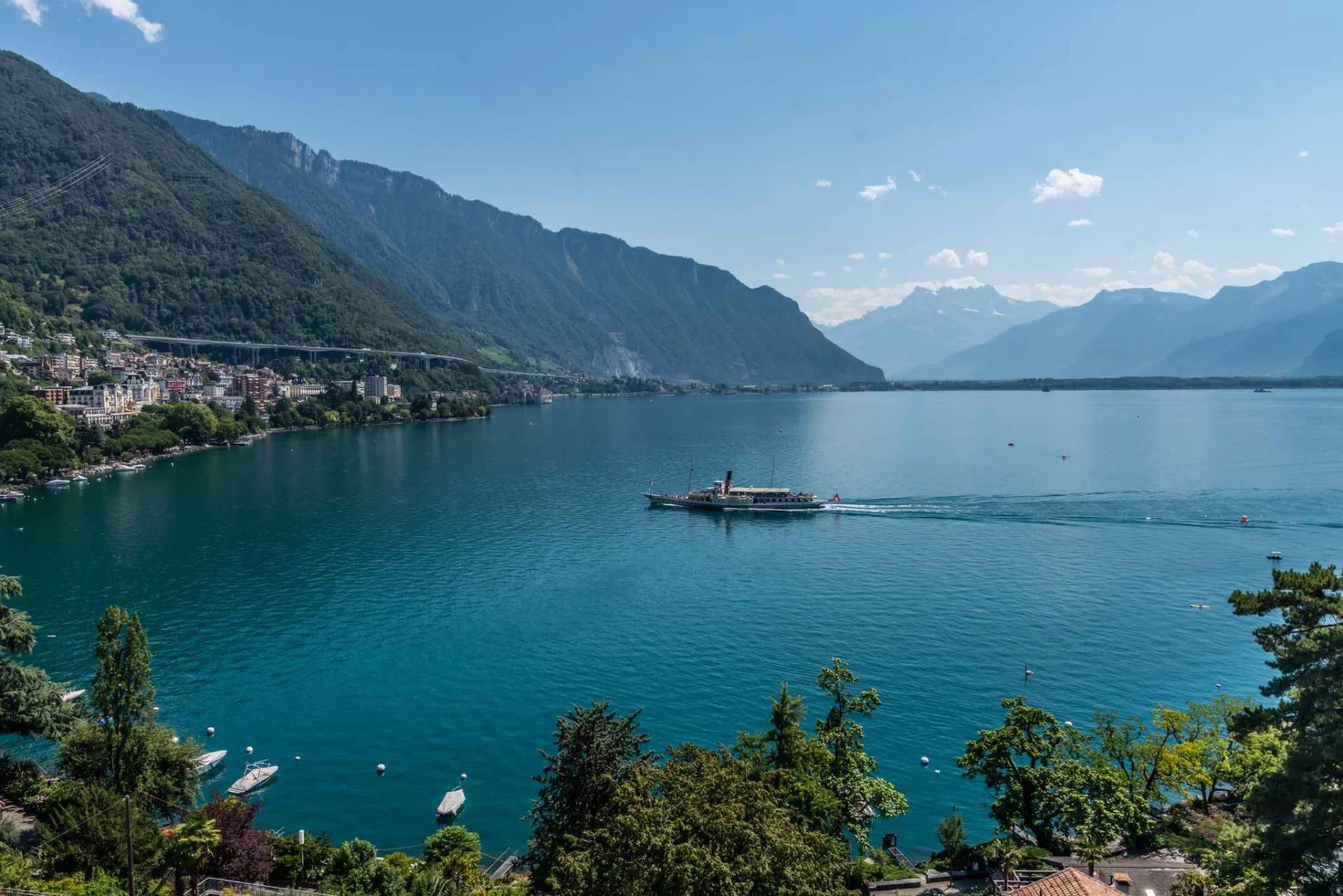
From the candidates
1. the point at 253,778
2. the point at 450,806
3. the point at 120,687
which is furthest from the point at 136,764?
the point at 450,806

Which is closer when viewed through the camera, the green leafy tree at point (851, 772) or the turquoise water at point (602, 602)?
the green leafy tree at point (851, 772)

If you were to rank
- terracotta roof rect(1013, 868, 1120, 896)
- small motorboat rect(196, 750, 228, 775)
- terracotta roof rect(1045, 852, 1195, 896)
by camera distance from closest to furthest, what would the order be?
terracotta roof rect(1013, 868, 1120, 896) → terracotta roof rect(1045, 852, 1195, 896) → small motorboat rect(196, 750, 228, 775)

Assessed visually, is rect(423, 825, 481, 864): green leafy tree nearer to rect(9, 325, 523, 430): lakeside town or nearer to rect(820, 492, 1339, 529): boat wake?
rect(820, 492, 1339, 529): boat wake

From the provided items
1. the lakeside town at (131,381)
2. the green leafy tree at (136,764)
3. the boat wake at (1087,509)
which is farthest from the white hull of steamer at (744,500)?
the lakeside town at (131,381)

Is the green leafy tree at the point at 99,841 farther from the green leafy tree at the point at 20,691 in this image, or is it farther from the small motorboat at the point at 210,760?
the small motorboat at the point at 210,760

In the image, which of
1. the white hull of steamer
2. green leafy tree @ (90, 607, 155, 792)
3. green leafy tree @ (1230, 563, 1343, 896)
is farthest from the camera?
the white hull of steamer

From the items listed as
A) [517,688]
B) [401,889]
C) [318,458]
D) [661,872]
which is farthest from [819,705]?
[318,458]

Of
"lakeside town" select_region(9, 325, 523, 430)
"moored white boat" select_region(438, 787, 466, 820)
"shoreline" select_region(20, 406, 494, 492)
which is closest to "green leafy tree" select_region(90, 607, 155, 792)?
"moored white boat" select_region(438, 787, 466, 820)
